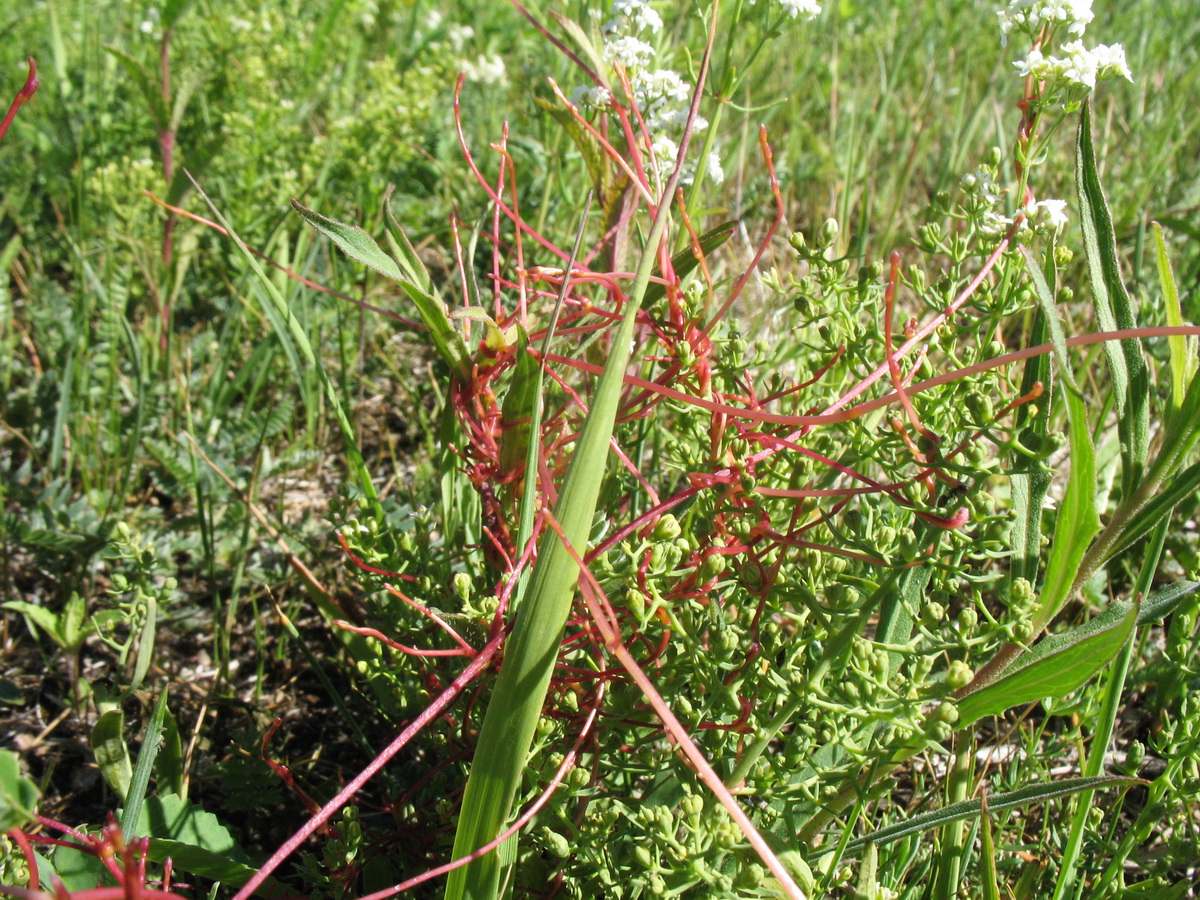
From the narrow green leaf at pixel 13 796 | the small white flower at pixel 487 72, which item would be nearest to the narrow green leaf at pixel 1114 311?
the narrow green leaf at pixel 13 796

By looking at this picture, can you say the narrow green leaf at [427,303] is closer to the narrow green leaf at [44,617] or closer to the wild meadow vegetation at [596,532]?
the wild meadow vegetation at [596,532]

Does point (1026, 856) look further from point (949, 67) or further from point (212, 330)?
point (949, 67)

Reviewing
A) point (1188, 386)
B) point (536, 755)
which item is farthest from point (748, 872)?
point (1188, 386)

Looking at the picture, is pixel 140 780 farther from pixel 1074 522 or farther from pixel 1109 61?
pixel 1109 61

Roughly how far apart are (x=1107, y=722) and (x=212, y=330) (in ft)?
6.66

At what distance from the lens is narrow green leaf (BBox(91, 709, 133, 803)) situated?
1.21m

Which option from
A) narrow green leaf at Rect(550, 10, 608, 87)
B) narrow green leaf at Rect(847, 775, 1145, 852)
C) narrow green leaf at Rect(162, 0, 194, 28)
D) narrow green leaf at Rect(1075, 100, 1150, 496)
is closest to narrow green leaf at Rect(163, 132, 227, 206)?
narrow green leaf at Rect(162, 0, 194, 28)

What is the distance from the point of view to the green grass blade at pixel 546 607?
87 centimetres

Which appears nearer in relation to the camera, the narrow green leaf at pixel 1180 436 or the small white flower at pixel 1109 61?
the narrow green leaf at pixel 1180 436

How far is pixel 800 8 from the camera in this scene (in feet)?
4.13

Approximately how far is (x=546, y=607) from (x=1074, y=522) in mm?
522

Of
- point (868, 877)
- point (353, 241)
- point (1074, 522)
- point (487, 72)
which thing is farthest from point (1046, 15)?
point (487, 72)

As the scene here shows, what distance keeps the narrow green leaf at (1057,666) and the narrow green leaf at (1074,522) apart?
48mm

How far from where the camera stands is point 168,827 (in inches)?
46.3
